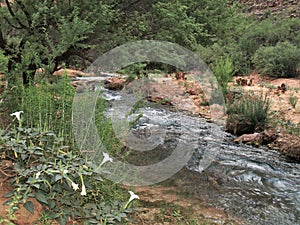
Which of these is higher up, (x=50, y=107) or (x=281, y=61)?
(x=281, y=61)

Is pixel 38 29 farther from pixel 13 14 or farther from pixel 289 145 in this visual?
pixel 289 145

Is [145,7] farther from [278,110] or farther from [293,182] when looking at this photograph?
[278,110]

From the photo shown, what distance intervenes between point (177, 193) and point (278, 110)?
5.16 metres

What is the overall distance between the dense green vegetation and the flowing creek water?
0.92 meters

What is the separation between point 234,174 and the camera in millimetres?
4621

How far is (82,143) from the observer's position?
9.25 feet

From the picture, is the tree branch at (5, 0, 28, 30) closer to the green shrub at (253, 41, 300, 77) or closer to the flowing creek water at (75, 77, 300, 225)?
the flowing creek water at (75, 77, 300, 225)

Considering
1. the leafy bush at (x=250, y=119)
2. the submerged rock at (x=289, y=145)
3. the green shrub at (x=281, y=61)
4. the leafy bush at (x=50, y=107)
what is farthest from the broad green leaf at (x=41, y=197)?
the green shrub at (x=281, y=61)

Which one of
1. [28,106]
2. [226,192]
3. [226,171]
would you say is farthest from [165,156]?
[28,106]

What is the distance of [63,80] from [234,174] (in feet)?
8.66

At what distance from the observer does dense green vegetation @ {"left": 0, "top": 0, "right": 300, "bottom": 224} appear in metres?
2.24

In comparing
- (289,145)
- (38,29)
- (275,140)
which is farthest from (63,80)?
(275,140)

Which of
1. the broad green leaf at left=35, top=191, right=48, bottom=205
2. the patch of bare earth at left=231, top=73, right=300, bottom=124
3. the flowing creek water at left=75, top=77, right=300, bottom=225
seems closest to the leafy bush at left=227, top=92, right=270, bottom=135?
the flowing creek water at left=75, top=77, right=300, bottom=225

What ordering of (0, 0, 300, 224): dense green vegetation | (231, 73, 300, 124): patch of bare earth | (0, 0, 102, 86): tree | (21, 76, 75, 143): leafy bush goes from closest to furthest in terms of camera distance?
Result: (0, 0, 300, 224): dense green vegetation
(21, 76, 75, 143): leafy bush
(0, 0, 102, 86): tree
(231, 73, 300, 124): patch of bare earth
